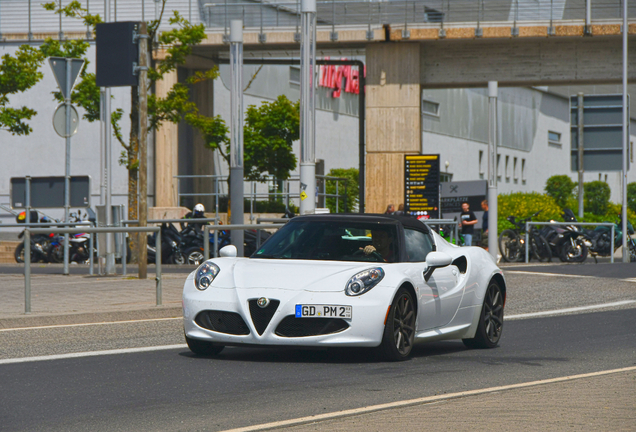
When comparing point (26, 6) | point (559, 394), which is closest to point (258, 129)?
point (26, 6)

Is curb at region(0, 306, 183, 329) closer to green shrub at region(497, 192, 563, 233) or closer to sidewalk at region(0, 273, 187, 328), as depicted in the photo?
sidewalk at region(0, 273, 187, 328)

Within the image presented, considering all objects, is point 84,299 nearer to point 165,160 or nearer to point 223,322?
point 223,322

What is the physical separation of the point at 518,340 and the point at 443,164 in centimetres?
5821

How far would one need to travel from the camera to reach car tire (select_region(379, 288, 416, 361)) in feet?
26.1

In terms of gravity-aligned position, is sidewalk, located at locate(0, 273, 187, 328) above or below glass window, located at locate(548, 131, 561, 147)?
below

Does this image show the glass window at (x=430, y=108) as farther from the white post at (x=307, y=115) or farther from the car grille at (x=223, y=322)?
the car grille at (x=223, y=322)

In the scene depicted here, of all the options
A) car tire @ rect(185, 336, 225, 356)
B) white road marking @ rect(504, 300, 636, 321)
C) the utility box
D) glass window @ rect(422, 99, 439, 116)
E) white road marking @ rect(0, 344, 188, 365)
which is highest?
glass window @ rect(422, 99, 439, 116)

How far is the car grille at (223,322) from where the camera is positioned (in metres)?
7.83

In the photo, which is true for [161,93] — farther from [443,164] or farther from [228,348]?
[443,164]

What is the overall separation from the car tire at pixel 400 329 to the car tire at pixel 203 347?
4.46 feet

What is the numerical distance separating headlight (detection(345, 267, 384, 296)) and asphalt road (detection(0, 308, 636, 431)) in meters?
0.57

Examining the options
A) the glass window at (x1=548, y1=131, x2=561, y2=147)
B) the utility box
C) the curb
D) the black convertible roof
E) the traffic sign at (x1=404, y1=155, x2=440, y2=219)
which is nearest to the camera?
the black convertible roof

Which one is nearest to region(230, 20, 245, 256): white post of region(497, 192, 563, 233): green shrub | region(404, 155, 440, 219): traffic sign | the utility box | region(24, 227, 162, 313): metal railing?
the utility box

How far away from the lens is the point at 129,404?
6.14 meters
